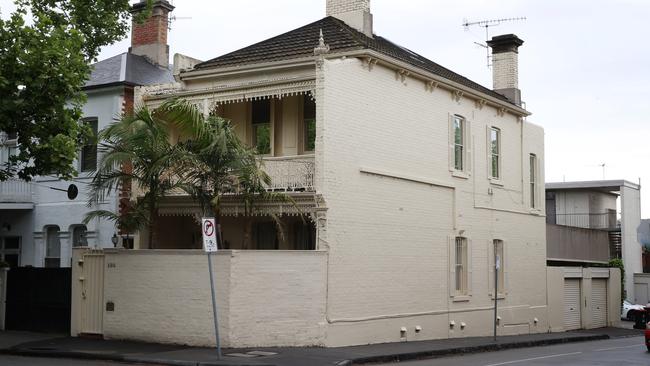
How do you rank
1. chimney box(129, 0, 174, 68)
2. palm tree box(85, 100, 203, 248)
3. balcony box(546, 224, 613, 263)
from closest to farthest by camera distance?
palm tree box(85, 100, 203, 248) → chimney box(129, 0, 174, 68) → balcony box(546, 224, 613, 263)

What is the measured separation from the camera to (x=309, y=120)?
21844 mm

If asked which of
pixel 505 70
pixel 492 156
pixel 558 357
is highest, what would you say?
pixel 505 70

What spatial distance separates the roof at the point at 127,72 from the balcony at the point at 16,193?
163 inches

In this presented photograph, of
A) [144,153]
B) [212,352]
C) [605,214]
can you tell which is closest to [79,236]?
[144,153]

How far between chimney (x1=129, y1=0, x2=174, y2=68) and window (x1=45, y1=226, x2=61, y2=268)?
6.57 meters

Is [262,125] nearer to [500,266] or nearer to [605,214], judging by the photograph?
[500,266]

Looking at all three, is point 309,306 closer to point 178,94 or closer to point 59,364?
point 59,364

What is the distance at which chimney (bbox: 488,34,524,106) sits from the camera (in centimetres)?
2934

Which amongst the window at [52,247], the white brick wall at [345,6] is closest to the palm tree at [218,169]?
the white brick wall at [345,6]

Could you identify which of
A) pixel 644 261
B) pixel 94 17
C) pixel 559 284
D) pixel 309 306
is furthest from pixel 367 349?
pixel 644 261

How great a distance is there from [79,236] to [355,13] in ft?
35.2

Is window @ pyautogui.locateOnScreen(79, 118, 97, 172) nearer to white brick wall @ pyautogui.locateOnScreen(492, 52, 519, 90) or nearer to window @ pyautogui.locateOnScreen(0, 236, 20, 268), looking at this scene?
window @ pyautogui.locateOnScreen(0, 236, 20, 268)

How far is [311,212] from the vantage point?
1917 centimetres

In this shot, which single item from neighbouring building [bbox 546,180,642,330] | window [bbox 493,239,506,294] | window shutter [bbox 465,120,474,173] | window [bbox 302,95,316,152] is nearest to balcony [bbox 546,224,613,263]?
neighbouring building [bbox 546,180,642,330]
